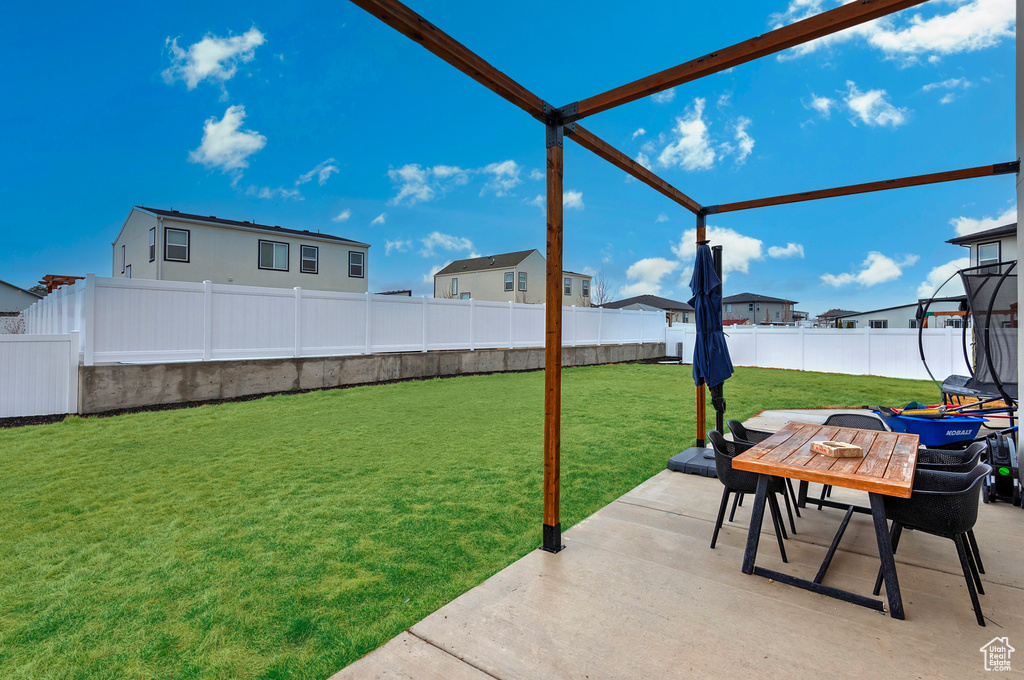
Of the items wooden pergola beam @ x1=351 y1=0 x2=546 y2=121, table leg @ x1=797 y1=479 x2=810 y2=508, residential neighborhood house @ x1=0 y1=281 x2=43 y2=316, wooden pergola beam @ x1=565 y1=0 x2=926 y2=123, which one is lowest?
table leg @ x1=797 y1=479 x2=810 y2=508

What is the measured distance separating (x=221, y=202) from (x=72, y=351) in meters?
22.6

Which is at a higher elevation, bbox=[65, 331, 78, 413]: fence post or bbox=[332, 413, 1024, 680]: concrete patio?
bbox=[65, 331, 78, 413]: fence post

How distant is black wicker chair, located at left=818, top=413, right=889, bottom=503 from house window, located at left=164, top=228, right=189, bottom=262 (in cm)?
2159

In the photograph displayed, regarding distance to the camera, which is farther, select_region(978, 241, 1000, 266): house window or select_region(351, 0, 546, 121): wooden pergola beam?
select_region(978, 241, 1000, 266): house window

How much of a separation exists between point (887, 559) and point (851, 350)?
591 inches

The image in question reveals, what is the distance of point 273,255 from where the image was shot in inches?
800

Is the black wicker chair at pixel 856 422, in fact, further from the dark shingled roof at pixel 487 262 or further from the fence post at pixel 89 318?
the dark shingled roof at pixel 487 262

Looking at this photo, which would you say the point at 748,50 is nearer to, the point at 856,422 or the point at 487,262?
the point at 856,422

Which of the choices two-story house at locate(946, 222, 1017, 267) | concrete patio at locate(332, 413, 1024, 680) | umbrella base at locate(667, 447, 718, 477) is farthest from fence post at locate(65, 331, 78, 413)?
two-story house at locate(946, 222, 1017, 267)

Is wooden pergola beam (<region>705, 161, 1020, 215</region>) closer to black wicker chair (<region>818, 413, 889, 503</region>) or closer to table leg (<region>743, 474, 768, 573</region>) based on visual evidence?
black wicker chair (<region>818, 413, 889, 503</region>)

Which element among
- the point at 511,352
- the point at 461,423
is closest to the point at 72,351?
the point at 461,423

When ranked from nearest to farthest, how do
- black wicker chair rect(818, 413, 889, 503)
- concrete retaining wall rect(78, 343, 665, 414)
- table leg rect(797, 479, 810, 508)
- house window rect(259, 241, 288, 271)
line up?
1. table leg rect(797, 479, 810, 508)
2. black wicker chair rect(818, 413, 889, 503)
3. concrete retaining wall rect(78, 343, 665, 414)
4. house window rect(259, 241, 288, 271)

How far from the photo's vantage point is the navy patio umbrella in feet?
14.4

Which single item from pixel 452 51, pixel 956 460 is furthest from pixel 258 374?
pixel 956 460
